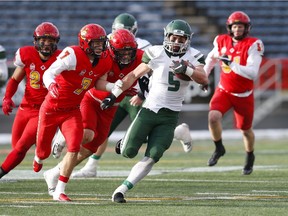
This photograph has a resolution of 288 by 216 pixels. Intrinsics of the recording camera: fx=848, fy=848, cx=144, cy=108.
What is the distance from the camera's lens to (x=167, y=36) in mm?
6699

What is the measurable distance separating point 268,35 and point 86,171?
11.3 m

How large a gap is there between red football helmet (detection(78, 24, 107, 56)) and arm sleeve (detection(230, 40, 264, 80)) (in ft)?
8.02

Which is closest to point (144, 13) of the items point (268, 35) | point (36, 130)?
point (268, 35)

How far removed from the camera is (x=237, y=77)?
361 inches

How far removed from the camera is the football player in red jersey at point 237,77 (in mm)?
9148

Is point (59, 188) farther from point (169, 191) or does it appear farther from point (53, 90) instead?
point (169, 191)

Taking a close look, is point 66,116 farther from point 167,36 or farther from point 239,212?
point 239,212


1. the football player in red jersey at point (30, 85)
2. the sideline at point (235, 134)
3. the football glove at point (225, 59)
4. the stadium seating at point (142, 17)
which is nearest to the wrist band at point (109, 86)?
the football player in red jersey at point (30, 85)

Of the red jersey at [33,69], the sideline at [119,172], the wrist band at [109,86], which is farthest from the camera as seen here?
the sideline at [119,172]

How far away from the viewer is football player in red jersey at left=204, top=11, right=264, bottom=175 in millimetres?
9148

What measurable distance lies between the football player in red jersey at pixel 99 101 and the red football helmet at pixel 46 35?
48 centimetres

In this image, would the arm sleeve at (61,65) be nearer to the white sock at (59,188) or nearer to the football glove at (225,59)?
the white sock at (59,188)

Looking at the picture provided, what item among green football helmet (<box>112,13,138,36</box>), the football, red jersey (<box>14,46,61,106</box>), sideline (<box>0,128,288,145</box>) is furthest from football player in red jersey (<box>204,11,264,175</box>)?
sideline (<box>0,128,288,145</box>)

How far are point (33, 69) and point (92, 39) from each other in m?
0.92
